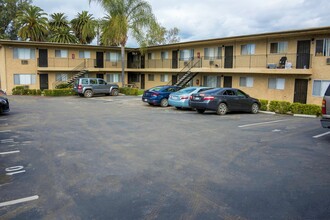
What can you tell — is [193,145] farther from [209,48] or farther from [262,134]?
[209,48]

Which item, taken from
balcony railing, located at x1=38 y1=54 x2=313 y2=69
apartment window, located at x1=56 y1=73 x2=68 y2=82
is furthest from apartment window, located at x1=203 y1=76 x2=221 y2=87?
apartment window, located at x1=56 y1=73 x2=68 y2=82

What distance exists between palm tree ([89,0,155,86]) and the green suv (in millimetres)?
4724

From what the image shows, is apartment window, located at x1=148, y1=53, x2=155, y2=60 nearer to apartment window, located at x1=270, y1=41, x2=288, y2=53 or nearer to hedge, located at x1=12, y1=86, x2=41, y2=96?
hedge, located at x1=12, y1=86, x2=41, y2=96

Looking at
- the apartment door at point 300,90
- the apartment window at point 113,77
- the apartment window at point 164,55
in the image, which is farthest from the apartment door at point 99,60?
the apartment door at point 300,90

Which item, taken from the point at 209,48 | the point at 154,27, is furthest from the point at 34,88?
the point at 209,48

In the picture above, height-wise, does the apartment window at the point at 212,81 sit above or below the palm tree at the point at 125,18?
below

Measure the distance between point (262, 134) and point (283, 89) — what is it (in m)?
13.5

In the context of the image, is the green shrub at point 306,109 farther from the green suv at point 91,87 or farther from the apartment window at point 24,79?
the apartment window at point 24,79

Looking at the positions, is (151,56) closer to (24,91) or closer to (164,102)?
(24,91)

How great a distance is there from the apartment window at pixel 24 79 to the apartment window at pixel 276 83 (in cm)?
2400

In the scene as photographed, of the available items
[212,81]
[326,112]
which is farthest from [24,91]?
[326,112]

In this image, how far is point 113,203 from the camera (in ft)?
16.1

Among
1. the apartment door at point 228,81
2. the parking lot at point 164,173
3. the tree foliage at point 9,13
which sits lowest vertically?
the parking lot at point 164,173

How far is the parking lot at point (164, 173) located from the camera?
472cm
